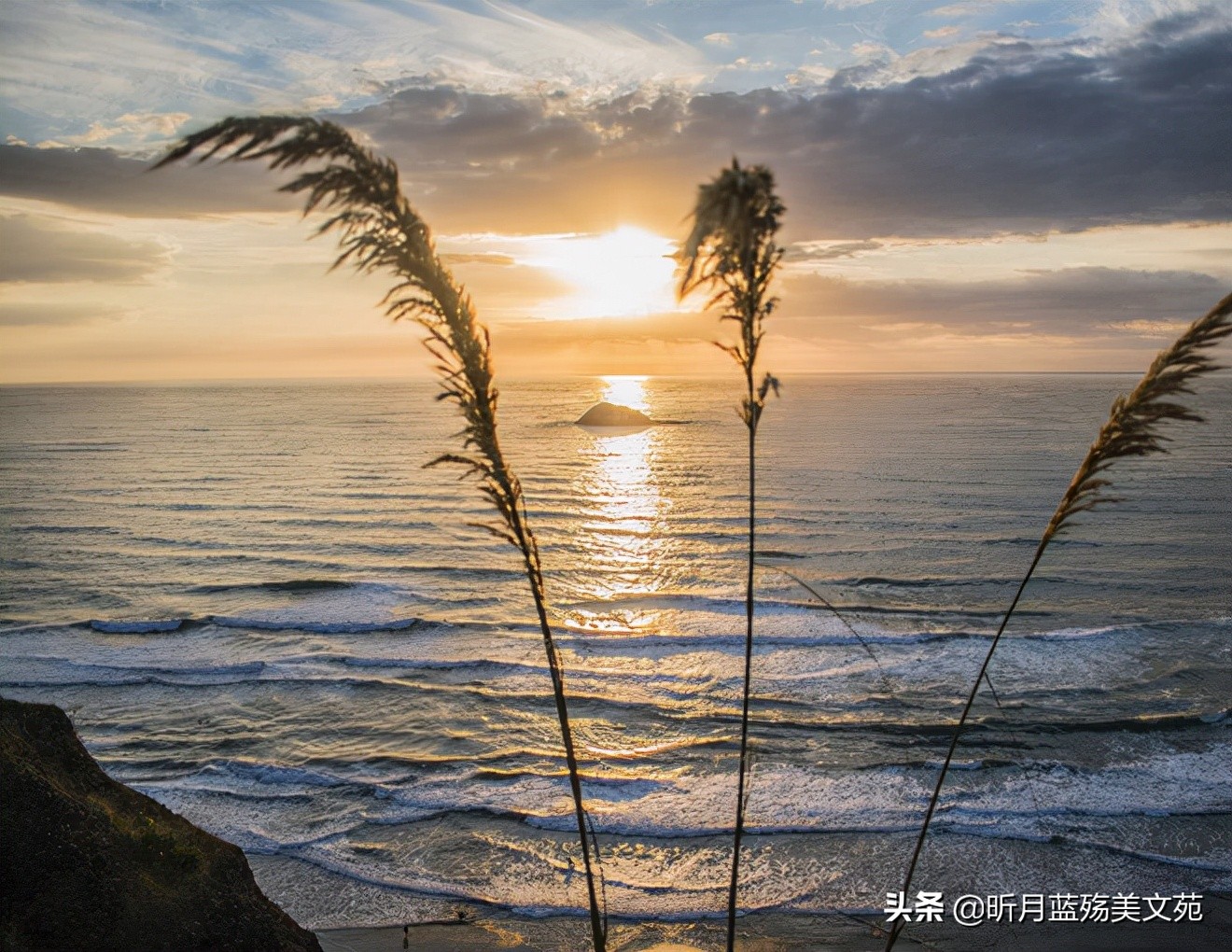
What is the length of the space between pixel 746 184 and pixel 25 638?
20220 millimetres

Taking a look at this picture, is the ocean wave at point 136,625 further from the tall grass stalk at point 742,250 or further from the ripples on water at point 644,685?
the tall grass stalk at point 742,250

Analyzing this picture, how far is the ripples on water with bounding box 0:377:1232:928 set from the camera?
9281mm

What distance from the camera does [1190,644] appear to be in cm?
1609

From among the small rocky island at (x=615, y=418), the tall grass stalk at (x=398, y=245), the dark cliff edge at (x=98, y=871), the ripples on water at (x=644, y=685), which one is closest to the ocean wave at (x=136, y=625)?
the ripples on water at (x=644, y=685)

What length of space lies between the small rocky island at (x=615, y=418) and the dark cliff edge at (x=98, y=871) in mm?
65983

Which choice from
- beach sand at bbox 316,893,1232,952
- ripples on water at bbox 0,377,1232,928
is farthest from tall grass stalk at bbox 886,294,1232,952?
ripples on water at bbox 0,377,1232,928

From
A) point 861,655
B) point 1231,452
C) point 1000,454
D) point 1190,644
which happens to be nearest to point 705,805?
point 861,655

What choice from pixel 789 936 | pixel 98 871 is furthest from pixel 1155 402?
pixel 789 936

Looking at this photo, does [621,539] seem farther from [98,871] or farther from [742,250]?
[742,250]

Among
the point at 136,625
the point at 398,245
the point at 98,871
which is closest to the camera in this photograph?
the point at 398,245

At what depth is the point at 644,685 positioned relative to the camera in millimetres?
14555

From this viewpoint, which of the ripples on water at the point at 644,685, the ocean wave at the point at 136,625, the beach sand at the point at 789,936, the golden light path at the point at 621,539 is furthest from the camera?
the golden light path at the point at 621,539

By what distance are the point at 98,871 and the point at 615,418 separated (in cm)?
6858

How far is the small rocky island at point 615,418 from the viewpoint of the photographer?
7225 centimetres
